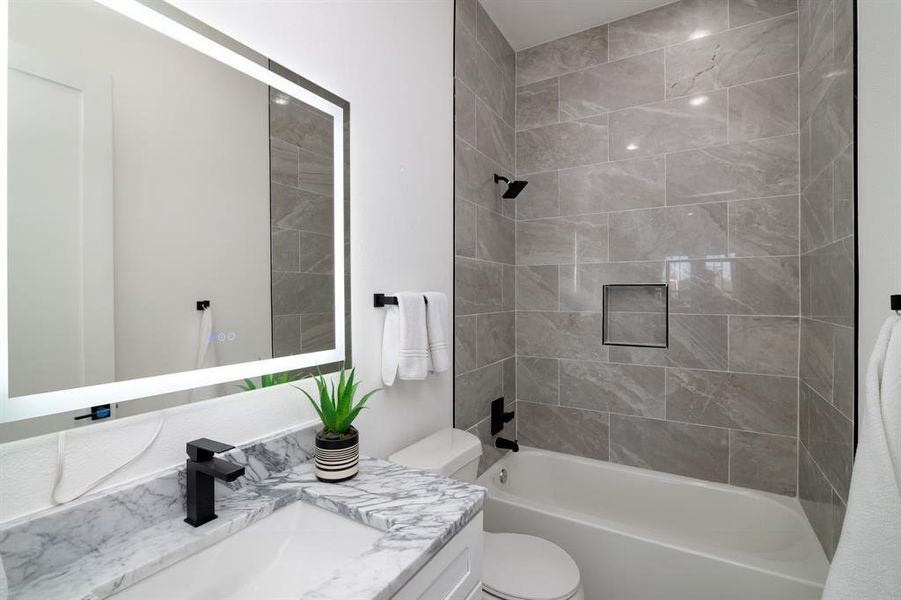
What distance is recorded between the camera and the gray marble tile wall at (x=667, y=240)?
2.00 meters

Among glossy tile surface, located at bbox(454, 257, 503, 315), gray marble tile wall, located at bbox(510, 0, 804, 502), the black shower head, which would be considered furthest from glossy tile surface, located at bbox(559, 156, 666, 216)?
glossy tile surface, located at bbox(454, 257, 503, 315)

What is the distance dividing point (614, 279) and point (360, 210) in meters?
1.54

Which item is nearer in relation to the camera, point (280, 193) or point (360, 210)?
point (280, 193)

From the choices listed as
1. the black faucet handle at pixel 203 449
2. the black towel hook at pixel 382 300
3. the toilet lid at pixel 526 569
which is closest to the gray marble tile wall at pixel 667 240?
the black towel hook at pixel 382 300

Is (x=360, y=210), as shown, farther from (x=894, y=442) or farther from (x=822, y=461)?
(x=822, y=461)

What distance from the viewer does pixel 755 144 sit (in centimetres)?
203

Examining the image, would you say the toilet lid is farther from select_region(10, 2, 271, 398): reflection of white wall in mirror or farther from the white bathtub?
select_region(10, 2, 271, 398): reflection of white wall in mirror

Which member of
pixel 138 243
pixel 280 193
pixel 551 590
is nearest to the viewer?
pixel 138 243

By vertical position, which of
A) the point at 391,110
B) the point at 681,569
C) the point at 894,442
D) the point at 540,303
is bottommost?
the point at 681,569

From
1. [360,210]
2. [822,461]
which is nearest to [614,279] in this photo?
[822,461]

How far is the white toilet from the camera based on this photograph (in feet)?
4.57

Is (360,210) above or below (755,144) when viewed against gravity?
below

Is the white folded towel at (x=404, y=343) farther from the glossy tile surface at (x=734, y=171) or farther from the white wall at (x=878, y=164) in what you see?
the glossy tile surface at (x=734, y=171)

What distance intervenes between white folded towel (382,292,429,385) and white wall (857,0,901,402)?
127 centimetres
